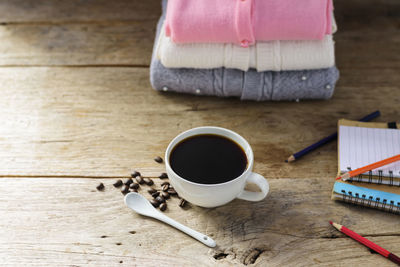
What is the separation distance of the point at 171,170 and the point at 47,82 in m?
0.51

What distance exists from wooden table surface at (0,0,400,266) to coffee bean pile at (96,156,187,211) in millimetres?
13

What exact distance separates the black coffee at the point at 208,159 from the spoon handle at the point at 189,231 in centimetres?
9

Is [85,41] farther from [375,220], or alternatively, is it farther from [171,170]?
[375,220]

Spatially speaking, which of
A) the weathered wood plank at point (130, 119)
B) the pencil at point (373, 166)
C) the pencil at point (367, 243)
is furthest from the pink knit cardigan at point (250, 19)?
the pencil at point (367, 243)

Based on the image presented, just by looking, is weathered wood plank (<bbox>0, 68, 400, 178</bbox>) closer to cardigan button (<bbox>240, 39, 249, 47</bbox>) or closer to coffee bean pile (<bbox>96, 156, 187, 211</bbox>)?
coffee bean pile (<bbox>96, 156, 187, 211</bbox>)

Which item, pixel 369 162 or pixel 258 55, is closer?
pixel 369 162

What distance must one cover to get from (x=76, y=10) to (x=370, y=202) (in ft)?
3.24

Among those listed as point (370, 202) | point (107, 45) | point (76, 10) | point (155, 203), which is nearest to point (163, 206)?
point (155, 203)

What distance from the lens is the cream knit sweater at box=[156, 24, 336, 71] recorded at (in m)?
0.83

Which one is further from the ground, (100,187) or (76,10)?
(76,10)

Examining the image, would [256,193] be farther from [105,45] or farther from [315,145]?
[105,45]

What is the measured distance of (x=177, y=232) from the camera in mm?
677

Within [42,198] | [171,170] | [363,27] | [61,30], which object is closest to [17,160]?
[42,198]

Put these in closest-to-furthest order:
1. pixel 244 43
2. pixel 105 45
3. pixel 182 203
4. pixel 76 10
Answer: pixel 182 203 → pixel 244 43 → pixel 105 45 → pixel 76 10
